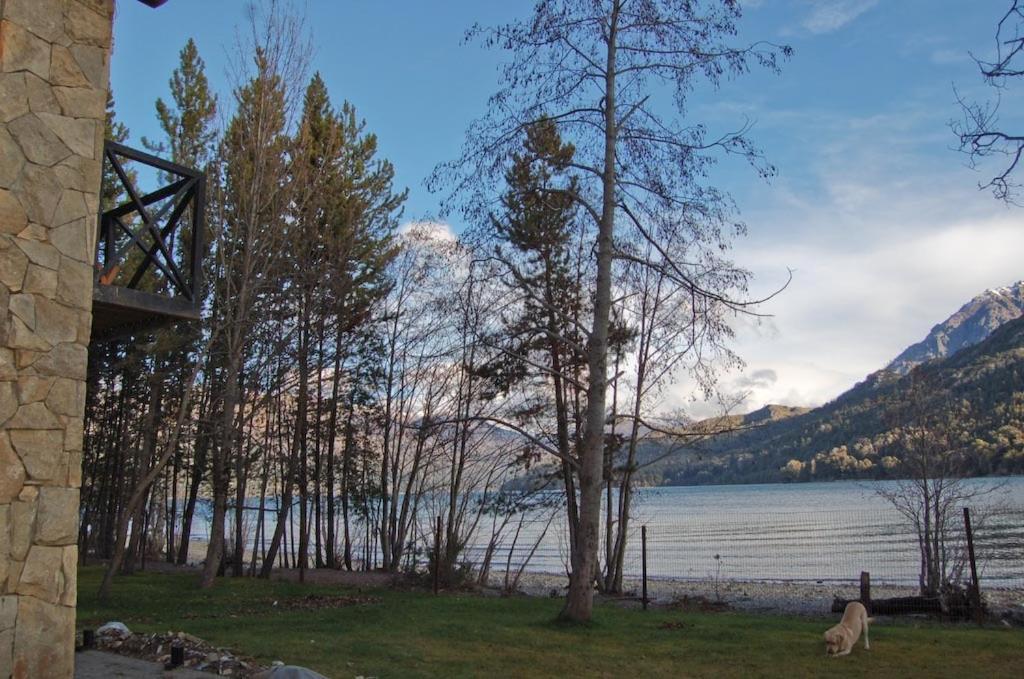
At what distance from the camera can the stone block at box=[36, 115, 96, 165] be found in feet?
17.0

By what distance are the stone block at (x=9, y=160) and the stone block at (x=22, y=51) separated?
417mm

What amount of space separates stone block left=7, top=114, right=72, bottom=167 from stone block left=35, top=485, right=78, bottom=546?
201 centimetres

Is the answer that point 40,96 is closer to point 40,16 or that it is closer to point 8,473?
point 40,16

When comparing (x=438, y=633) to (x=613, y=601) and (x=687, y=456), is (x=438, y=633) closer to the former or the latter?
(x=613, y=601)

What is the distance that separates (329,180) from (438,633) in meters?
14.2

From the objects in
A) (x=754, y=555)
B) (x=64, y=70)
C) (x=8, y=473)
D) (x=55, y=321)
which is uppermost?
(x=64, y=70)

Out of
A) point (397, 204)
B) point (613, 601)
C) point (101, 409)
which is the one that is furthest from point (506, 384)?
point (101, 409)

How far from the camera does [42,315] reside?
5.00 meters

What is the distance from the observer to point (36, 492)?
4.87m

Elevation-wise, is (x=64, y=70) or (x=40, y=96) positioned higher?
(x=64, y=70)

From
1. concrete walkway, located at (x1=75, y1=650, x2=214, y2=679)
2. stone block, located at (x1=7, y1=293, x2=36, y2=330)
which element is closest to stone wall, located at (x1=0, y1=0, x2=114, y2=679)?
stone block, located at (x1=7, y1=293, x2=36, y2=330)

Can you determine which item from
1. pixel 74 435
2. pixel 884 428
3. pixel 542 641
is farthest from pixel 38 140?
pixel 884 428

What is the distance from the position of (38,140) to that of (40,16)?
2.67 ft

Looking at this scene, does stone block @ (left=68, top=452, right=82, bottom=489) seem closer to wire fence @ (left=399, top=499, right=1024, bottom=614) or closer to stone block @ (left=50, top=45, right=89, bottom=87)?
stone block @ (left=50, top=45, right=89, bottom=87)
